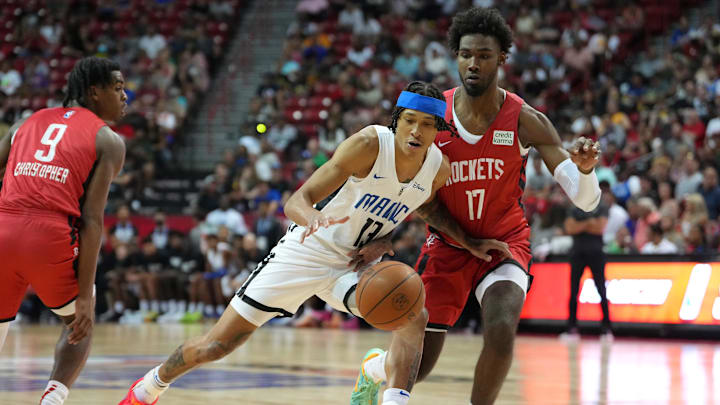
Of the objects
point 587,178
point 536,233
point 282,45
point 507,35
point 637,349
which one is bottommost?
point 637,349

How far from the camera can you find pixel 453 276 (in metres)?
5.41

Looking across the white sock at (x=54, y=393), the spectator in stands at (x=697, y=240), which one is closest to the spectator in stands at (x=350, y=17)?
the spectator in stands at (x=697, y=240)

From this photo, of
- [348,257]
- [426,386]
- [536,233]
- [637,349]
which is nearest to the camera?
[348,257]

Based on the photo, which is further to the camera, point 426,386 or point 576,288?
point 576,288

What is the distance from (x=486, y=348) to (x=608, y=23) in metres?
14.5

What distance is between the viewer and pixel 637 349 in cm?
1088

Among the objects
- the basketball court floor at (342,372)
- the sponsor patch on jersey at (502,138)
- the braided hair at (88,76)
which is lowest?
the basketball court floor at (342,372)

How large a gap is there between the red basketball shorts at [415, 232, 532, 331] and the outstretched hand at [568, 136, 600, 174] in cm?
69

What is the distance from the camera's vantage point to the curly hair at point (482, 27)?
17.3ft

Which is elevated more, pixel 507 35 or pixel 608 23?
pixel 608 23

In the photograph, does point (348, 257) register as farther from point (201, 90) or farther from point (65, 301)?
point (201, 90)

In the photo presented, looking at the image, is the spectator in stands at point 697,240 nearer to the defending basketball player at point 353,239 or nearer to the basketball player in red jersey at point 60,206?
the defending basketball player at point 353,239

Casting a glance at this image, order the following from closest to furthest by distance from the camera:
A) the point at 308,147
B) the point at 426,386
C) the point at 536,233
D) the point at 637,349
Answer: the point at 426,386 → the point at 637,349 → the point at 536,233 → the point at 308,147

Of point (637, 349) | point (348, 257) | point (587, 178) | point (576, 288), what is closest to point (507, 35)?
point (587, 178)
